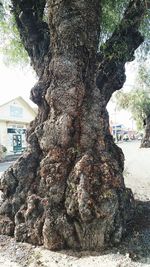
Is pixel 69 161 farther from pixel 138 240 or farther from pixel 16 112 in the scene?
pixel 16 112

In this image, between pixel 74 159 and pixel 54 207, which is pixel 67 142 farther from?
Result: pixel 54 207

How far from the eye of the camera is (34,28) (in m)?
6.22

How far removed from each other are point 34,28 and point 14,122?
26705 millimetres

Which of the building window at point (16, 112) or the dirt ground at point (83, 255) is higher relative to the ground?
the building window at point (16, 112)

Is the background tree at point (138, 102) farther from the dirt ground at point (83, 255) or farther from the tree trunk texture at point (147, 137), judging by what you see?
→ the dirt ground at point (83, 255)

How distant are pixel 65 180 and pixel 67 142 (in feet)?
2.13

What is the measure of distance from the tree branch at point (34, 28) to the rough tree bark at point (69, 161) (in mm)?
274

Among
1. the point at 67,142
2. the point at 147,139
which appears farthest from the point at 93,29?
the point at 147,139

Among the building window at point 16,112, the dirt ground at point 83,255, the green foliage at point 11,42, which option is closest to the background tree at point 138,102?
the building window at point 16,112

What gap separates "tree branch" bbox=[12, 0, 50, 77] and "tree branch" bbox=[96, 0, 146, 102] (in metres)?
1.23

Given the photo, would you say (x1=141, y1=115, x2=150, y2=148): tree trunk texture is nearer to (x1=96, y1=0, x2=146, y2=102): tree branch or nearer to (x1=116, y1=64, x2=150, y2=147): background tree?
(x1=116, y1=64, x2=150, y2=147): background tree

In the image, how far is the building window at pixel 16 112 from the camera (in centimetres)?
3138

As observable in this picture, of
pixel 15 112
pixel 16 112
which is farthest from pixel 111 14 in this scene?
pixel 16 112

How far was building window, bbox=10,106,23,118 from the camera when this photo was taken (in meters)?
31.4
